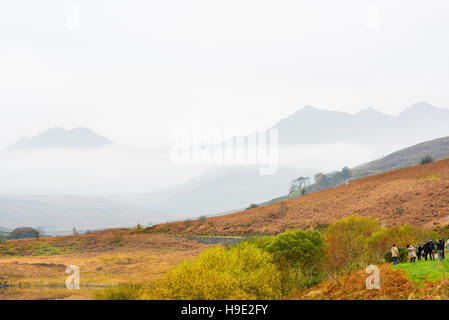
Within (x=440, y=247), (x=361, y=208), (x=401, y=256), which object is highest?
(x=361, y=208)

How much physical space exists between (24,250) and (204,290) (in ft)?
116

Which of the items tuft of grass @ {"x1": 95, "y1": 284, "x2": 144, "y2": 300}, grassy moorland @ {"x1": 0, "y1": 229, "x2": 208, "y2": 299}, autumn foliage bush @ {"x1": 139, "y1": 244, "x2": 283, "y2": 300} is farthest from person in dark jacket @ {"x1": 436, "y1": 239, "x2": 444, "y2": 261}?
tuft of grass @ {"x1": 95, "y1": 284, "x2": 144, "y2": 300}

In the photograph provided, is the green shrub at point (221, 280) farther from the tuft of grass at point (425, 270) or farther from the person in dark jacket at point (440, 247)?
the person in dark jacket at point (440, 247)

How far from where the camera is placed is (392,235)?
52156mm

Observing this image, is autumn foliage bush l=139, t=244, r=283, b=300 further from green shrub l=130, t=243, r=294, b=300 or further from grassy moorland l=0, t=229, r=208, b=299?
grassy moorland l=0, t=229, r=208, b=299

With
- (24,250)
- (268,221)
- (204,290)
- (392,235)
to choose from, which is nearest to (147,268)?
(204,290)

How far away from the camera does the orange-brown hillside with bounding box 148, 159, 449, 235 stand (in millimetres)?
67000

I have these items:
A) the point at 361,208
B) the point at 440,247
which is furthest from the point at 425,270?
the point at 361,208

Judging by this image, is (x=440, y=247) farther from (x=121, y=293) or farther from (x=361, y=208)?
(x=361, y=208)

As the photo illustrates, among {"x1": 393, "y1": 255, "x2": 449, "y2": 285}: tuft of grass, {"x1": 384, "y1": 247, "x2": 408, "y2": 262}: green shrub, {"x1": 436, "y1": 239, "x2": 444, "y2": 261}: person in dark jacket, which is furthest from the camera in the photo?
{"x1": 384, "y1": 247, "x2": 408, "y2": 262}: green shrub

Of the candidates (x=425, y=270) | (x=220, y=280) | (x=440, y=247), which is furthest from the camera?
(x=440, y=247)

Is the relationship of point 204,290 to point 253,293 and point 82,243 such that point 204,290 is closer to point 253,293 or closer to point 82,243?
point 253,293

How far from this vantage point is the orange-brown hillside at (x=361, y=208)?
2638 inches

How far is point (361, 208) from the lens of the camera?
73.6m
